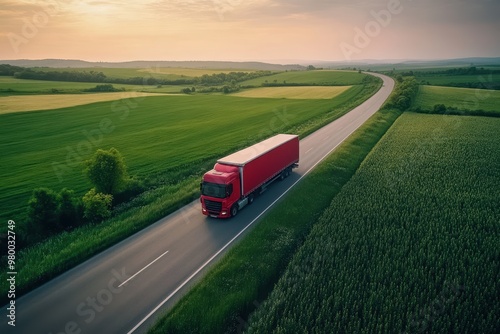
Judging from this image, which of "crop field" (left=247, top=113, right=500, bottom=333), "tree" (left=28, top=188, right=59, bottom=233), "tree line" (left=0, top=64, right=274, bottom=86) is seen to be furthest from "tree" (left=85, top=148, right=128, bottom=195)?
"tree line" (left=0, top=64, right=274, bottom=86)

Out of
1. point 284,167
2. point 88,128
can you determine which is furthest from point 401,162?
point 88,128

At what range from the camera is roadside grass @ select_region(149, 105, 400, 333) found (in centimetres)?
1167

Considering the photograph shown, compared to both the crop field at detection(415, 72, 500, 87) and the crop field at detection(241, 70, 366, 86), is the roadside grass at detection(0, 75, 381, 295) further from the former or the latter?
the crop field at detection(415, 72, 500, 87)

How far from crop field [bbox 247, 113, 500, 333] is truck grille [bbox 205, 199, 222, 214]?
606 centimetres

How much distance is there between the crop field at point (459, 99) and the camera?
5969 centimetres

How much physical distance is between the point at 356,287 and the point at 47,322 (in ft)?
39.8

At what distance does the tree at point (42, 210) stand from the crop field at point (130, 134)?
135 inches

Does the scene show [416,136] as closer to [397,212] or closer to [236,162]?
[397,212]

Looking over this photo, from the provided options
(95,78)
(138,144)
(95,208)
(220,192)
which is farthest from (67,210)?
(95,78)

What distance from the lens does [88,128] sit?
44.6 metres

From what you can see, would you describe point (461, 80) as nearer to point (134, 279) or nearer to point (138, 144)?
point (138, 144)

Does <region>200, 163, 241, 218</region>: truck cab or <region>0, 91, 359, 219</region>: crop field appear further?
<region>0, 91, 359, 219</region>: crop field

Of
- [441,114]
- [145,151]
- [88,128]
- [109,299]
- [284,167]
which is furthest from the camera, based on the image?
[441,114]

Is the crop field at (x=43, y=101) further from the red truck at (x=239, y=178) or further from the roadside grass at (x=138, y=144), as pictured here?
the red truck at (x=239, y=178)
